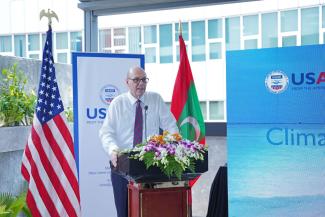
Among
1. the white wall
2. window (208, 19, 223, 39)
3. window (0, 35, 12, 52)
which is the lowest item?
window (0, 35, 12, 52)

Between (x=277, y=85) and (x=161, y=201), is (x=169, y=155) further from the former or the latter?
(x=277, y=85)

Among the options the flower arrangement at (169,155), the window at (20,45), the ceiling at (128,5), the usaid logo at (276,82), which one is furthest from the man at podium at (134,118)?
the window at (20,45)

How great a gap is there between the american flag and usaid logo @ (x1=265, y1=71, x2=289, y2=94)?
1743mm

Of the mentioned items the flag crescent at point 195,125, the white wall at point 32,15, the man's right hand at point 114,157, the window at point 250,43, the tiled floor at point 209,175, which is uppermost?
the white wall at point 32,15

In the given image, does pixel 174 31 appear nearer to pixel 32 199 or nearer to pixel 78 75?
pixel 78 75

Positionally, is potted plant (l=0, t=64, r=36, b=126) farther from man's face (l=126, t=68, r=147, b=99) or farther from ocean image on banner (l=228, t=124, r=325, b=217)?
ocean image on banner (l=228, t=124, r=325, b=217)

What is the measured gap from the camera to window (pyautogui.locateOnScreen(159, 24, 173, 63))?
6.07 metres

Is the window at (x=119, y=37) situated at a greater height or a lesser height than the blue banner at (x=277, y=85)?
greater

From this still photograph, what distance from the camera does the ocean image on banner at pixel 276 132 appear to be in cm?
367

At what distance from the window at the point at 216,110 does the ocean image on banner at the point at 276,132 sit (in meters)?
1.84

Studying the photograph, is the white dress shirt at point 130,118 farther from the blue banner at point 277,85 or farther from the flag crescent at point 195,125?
the flag crescent at point 195,125

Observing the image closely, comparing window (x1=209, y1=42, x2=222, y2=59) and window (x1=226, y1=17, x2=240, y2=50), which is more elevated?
window (x1=226, y1=17, x2=240, y2=50)

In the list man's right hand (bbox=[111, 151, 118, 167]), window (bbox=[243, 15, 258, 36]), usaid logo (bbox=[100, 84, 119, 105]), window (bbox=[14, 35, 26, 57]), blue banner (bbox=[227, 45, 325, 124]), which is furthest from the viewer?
window (bbox=[14, 35, 26, 57])

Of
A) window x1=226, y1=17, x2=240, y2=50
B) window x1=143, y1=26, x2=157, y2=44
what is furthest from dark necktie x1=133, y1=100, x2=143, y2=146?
window x1=143, y1=26, x2=157, y2=44
